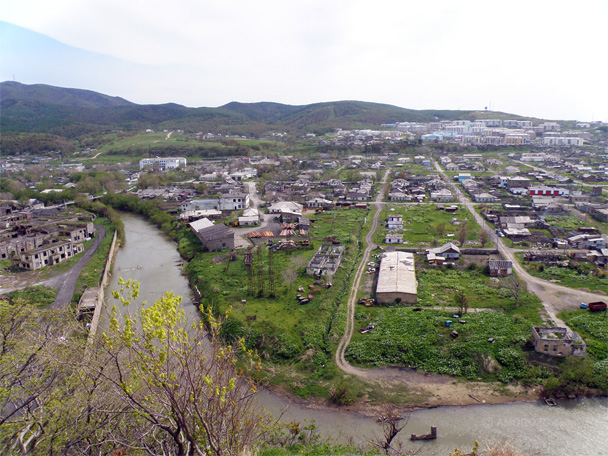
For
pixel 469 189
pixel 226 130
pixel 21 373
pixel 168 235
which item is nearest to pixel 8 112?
pixel 226 130

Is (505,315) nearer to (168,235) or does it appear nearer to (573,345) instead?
→ (573,345)

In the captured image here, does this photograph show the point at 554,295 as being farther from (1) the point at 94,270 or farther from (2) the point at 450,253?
(1) the point at 94,270

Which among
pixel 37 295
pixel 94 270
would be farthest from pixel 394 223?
pixel 37 295

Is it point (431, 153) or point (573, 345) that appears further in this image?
point (431, 153)

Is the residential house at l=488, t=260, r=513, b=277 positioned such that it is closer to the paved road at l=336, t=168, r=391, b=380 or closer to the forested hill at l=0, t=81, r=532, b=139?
the paved road at l=336, t=168, r=391, b=380

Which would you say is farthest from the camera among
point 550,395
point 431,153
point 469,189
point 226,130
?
point 226,130

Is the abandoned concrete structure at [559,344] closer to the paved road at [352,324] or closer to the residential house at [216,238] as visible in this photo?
the paved road at [352,324]

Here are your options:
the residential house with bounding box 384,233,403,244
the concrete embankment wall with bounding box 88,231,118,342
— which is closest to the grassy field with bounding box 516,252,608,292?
the residential house with bounding box 384,233,403,244
